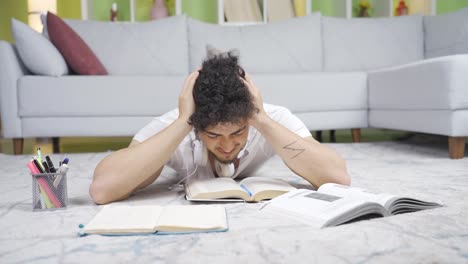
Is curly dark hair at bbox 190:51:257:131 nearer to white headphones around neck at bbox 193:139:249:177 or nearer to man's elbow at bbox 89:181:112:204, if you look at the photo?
white headphones around neck at bbox 193:139:249:177

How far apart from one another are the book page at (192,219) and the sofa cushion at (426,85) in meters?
1.66

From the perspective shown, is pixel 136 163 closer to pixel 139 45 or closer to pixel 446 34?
pixel 139 45

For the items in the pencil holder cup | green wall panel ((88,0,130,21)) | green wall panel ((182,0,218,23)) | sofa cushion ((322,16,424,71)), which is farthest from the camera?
green wall panel ((182,0,218,23))

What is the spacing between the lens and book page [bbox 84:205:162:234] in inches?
39.1

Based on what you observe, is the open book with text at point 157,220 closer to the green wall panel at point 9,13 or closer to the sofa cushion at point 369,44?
the sofa cushion at point 369,44

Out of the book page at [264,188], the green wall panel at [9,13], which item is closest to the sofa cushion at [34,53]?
the book page at [264,188]

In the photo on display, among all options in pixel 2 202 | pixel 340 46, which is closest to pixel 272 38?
pixel 340 46

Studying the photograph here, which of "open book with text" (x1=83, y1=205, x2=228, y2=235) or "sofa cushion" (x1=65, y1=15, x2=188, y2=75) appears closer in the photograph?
"open book with text" (x1=83, y1=205, x2=228, y2=235)

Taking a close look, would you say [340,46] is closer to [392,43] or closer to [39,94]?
[392,43]

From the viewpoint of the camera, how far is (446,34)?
141 inches

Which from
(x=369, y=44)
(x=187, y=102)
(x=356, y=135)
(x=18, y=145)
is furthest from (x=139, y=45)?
(x=187, y=102)

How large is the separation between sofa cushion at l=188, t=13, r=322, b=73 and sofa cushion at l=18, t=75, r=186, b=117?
686 mm

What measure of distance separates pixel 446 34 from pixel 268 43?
1.47 m

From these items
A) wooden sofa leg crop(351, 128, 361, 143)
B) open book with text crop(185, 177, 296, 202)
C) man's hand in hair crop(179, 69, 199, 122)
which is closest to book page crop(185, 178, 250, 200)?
open book with text crop(185, 177, 296, 202)
